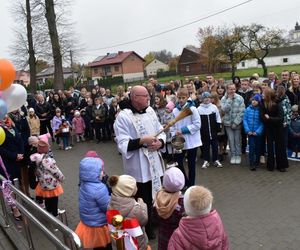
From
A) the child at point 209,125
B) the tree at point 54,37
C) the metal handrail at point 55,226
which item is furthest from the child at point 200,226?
the tree at point 54,37

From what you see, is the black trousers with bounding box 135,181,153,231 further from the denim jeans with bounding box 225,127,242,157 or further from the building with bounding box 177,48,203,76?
the building with bounding box 177,48,203,76

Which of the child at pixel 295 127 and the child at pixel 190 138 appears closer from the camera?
the child at pixel 190 138

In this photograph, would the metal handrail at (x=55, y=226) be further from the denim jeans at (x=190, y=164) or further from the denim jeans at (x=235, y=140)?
the denim jeans at (x=235, y=140)

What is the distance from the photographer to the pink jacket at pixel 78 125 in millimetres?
13391

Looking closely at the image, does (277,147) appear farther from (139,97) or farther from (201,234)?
(201,234)

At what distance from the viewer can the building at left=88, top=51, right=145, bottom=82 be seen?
78000 millimetres

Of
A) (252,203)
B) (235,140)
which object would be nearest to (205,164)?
(235,140)

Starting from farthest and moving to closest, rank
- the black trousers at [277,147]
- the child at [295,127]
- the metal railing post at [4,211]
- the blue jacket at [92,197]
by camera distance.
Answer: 1. the child at [295,127]
2. the black trousers at [277,147]
3. the metal railing post at [4,211]
4. the blue jacket at [92,197]

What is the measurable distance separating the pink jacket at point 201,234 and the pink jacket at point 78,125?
1067 cm

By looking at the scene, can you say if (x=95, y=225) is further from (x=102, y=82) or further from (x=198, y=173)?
(x=102, y=82)

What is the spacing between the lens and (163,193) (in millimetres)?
3797

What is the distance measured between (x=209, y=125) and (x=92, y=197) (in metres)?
4.55

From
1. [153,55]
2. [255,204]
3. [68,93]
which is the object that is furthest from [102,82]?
[153,55]

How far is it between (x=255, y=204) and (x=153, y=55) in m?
115
